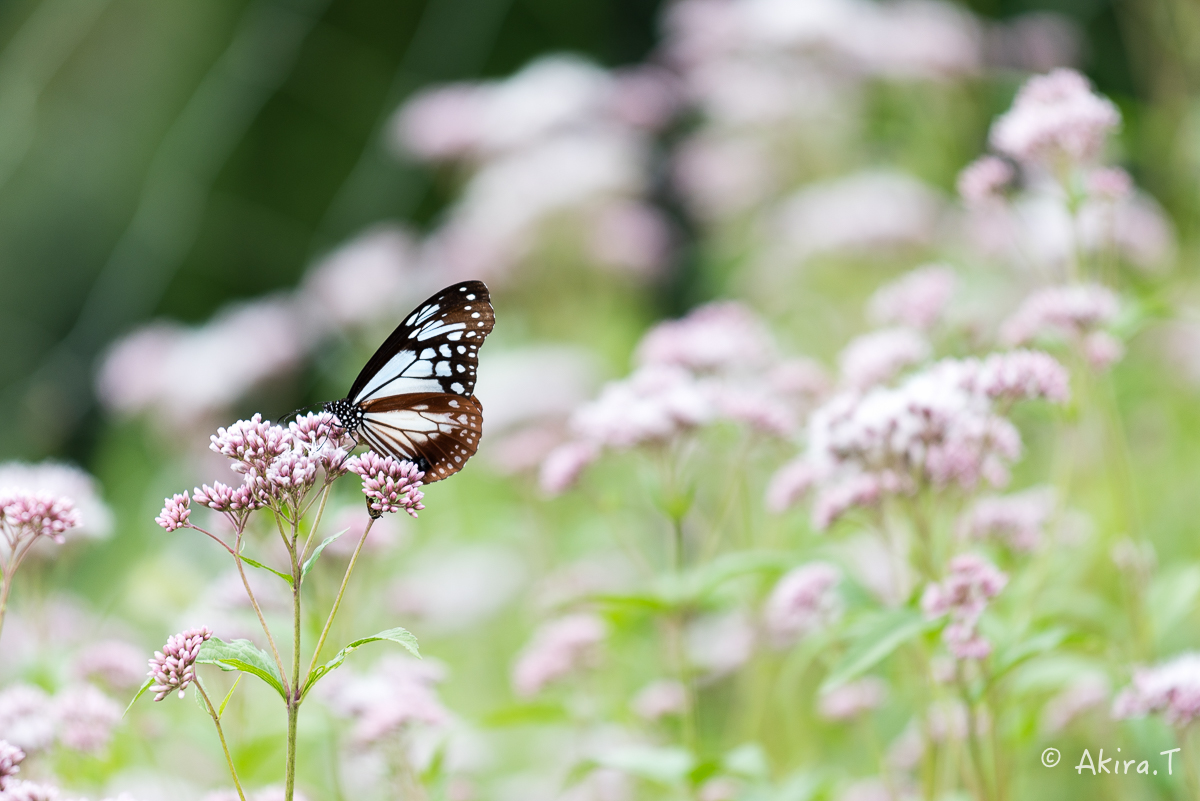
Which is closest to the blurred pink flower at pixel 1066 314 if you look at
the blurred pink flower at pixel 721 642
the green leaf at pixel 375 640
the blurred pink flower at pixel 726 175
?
the blurred pink flower at pixel 721 642

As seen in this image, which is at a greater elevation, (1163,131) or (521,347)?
(1163,131)

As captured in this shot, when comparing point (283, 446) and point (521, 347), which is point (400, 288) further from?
point (283, 446)

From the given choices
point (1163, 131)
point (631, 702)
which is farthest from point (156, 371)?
point (1163, 131)

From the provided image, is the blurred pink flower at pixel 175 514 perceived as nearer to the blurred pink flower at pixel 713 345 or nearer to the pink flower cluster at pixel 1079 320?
the blurred pink flower at pixel 713 345

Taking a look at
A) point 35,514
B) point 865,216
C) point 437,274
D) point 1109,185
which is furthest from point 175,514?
point 437,274

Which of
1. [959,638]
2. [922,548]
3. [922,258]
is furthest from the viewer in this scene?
[922,258]

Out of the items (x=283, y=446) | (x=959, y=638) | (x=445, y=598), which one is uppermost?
(x=445, y=598)
